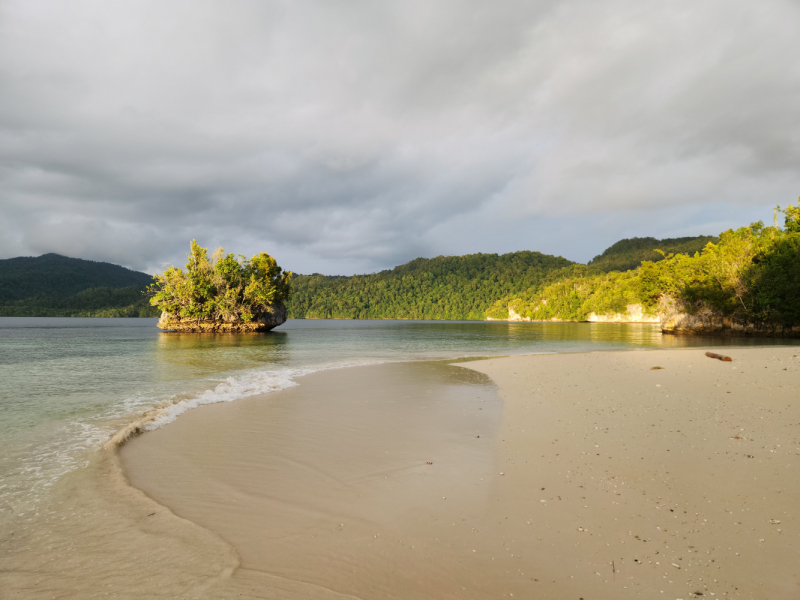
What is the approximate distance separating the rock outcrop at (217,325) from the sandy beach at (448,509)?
185 ft

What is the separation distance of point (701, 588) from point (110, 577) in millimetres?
5104

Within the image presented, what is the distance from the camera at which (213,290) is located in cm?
6025

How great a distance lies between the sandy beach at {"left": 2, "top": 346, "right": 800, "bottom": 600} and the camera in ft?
10.8

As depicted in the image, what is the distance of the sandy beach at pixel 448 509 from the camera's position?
3.29 meters

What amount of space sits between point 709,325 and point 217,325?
2883 inches

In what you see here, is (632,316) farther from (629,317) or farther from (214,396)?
(214,396)

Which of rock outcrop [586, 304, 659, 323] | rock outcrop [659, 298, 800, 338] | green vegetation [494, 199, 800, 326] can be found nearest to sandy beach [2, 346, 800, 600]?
green vegetation [494, 199, 800, 326]

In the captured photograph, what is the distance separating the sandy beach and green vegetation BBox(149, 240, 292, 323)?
55030 mm

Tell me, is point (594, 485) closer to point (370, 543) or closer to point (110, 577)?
point (370, 543)

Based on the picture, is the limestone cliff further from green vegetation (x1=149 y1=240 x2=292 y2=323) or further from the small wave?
the small wave

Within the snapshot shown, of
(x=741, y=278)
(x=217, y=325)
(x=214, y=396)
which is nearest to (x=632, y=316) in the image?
(x=741, y=278)

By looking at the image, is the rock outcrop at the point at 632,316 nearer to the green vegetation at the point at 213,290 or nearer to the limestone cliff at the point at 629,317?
the limestone cliff at the point at 629,317

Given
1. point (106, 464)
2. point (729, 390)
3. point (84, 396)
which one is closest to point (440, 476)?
point (106, 464)

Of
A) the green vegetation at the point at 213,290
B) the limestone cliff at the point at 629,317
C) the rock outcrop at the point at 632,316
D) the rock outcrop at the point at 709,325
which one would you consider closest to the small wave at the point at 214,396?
the green vegetation at the point at 213,290
